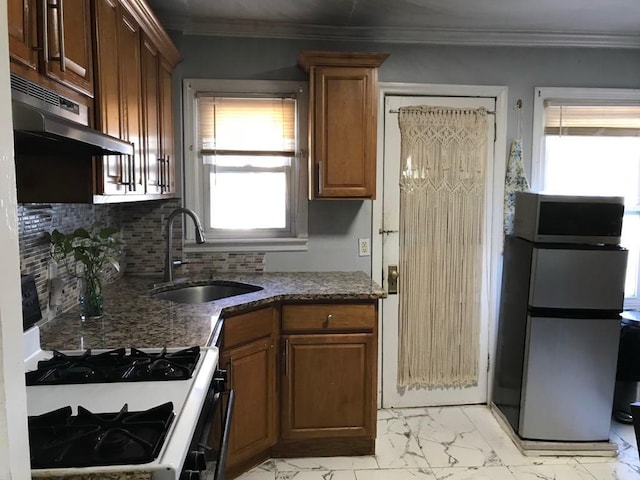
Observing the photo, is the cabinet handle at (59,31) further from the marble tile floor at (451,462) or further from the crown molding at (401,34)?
the marble tile floor at (451,462)

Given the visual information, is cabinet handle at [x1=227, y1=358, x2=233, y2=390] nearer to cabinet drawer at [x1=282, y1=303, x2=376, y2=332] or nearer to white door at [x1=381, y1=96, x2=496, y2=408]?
cabinet drawer at [x1=282, y1=303, x2=376, y2=332]

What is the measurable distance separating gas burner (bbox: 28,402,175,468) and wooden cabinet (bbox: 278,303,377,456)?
1.38 m

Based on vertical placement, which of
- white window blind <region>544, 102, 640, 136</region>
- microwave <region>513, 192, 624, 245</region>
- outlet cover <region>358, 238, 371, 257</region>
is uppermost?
white window blind <region>544, 102, 640, 136</region>

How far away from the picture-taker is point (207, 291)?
2.88 m

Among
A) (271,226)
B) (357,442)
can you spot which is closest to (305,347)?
(357,442)

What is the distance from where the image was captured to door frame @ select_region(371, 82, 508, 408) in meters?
3.11

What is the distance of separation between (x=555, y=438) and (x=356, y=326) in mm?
1284

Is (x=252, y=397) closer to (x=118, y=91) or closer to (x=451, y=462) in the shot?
(x=451, y=462)

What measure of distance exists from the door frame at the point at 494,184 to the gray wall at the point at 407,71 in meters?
0.04

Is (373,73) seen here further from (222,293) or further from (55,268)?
(55,268)

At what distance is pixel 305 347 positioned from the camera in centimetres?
255

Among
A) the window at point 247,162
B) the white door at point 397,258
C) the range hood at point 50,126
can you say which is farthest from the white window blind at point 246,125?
the range hood at point 50,126

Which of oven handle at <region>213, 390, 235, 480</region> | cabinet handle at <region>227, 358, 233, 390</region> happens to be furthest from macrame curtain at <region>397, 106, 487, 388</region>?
oven handle at <region>213, 390, 235, 480</region>

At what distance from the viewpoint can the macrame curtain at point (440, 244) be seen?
3139 millimetres
